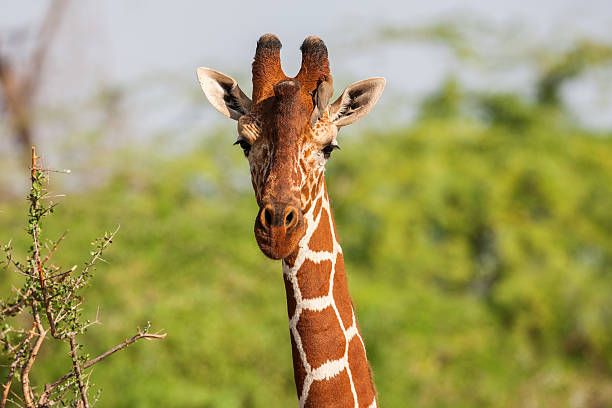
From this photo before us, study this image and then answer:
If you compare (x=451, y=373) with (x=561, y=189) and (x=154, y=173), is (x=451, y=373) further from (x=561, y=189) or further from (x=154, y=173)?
(x=154, y=173)

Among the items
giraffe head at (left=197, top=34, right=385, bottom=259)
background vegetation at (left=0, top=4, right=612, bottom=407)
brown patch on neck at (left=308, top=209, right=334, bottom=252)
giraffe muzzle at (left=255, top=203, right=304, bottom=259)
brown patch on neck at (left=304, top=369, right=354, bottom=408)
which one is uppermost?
giraffe head at (left=197, top=34, right=385, bottom=259)

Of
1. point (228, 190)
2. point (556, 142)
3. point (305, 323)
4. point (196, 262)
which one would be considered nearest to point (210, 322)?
point (196, 262)

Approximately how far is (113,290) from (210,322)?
9.59 feet

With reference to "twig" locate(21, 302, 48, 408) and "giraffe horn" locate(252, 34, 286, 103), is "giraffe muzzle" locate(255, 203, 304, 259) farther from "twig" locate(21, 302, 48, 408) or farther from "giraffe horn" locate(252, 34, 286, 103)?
"twig" locate(21, 302, 48, 408)

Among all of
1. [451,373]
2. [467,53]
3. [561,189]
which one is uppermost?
[467,53]

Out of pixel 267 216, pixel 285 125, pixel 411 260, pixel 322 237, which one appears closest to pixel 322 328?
pixel 322 237

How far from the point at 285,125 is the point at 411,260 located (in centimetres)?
1773

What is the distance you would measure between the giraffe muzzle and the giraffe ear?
0.98 meters

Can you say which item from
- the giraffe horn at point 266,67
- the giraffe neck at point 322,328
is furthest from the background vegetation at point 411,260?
the giraffe horn at point 266,67

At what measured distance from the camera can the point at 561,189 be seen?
21.8 m

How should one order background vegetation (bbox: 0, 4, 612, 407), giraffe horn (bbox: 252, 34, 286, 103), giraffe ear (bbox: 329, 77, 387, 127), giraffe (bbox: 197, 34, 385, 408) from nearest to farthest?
giraffe (bbox: 197, 34, 385, 408)
giraffe horn (bbox: 252, 34, 286, 103)
giraffe ear (bbox: 329, 77, 387, 127)
background vegetation (bbox: 0, 4, 612, 407)

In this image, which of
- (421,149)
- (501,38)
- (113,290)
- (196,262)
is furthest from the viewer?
(501,38)

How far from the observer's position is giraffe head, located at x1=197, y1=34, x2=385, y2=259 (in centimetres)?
372

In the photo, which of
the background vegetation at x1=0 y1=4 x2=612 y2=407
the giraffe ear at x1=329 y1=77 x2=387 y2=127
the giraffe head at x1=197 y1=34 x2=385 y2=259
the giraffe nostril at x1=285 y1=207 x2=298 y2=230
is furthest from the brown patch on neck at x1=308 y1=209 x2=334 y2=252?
the background vegetation at x1=0 y1=4 x2=612 y2=407
